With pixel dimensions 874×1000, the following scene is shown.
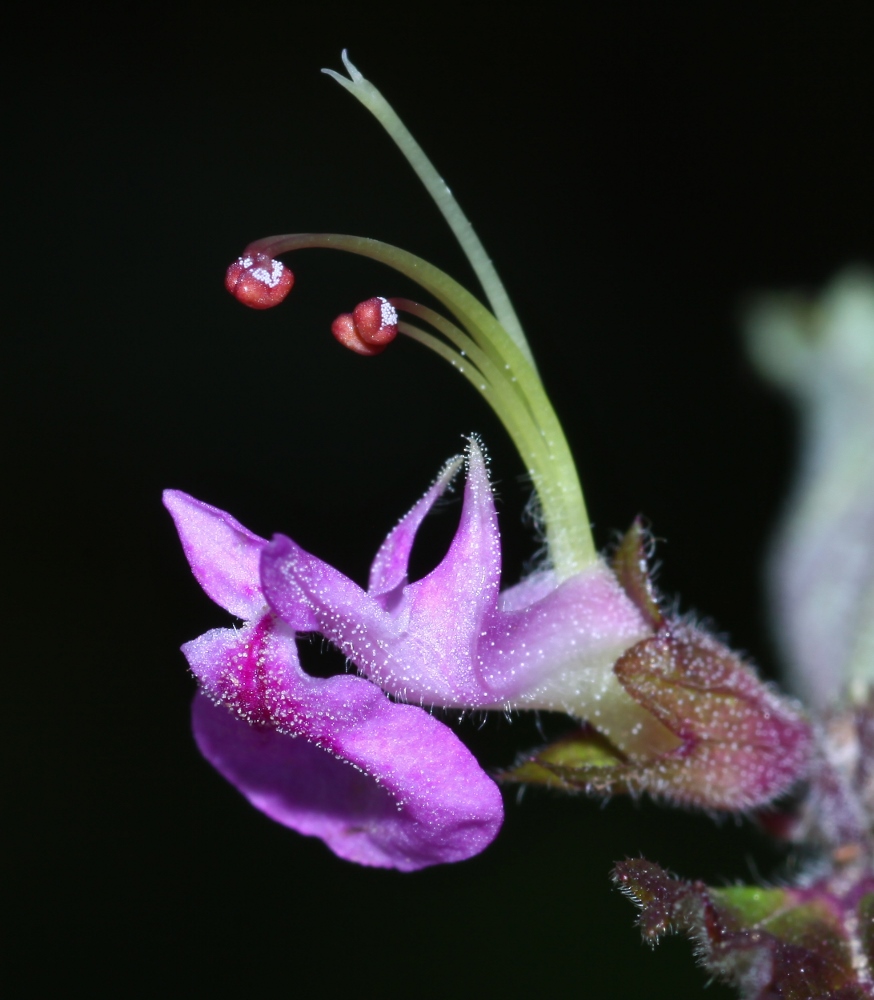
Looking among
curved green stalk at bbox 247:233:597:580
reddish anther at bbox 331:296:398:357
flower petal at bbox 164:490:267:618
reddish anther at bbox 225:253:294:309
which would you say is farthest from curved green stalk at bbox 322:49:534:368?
flower petal at bbox 164:490:267:618

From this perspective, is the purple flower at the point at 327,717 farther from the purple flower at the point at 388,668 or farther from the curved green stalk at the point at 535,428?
the curved green stalk at the point at 535,428

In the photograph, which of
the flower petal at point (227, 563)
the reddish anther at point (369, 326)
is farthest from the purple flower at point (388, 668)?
the reddish anther at point (369, 326)

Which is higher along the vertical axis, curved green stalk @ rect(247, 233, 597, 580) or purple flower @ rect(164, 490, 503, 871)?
curved green stalk @ rect(247, 233, 597, 580)

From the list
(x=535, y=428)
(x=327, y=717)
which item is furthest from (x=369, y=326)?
(x=327, y=717)

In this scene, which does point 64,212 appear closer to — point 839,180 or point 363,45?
point 363,45

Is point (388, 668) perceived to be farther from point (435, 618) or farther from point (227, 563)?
point (227, 563)

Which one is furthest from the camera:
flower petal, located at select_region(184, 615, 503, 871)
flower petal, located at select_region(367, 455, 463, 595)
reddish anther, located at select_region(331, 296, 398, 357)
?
reddish anther, located at select_region(331, 296, 398, 357)

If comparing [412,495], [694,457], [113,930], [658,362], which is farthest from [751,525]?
[113,930]

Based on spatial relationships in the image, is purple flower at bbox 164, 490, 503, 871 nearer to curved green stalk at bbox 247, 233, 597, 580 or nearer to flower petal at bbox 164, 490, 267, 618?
flower petal at bbox 164, 490, 267, 618
